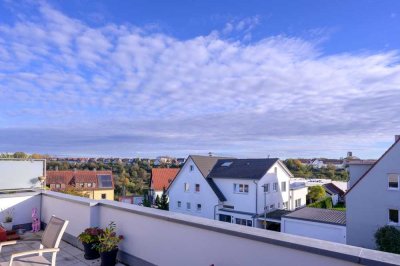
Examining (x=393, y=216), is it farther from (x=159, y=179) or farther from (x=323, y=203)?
(x=159, y=179)

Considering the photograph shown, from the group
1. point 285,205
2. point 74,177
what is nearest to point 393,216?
point 285,205

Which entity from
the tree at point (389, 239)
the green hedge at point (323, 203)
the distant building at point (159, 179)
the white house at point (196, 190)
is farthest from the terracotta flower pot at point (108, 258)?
the distant building at point (159, 179)

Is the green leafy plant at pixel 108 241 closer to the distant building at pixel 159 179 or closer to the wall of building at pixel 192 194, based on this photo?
the wall of building at pixel 192 194

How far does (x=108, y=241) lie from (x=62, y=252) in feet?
3.85

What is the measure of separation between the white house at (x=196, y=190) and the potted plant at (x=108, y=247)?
20.3 meters

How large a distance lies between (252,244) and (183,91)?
1233 cm

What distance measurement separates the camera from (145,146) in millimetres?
25422

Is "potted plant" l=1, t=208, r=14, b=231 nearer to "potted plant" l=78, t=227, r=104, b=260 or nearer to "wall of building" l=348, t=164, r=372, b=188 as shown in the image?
"potted plant" l=78, t=227, r=104, b=260

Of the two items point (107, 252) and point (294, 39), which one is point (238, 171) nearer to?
point (294, 39)

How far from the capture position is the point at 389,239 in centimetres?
1452

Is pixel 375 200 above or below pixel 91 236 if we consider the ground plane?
below

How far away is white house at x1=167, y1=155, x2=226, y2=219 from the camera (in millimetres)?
24109

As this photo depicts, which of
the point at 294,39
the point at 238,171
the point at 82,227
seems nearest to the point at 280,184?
the point at 238,171

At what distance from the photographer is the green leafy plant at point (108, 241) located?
3725 millimetres
